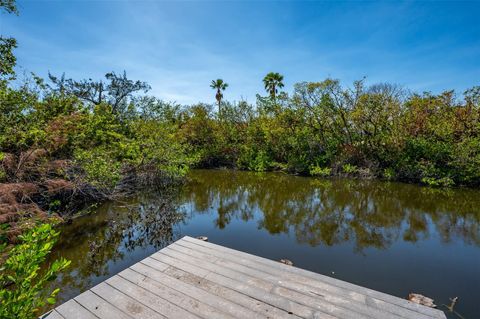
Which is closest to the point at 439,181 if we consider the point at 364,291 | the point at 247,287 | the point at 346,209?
the point at 346,209

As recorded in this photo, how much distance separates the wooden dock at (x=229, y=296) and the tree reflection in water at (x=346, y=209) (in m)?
2.19

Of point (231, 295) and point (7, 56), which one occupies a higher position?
point (7, 56)

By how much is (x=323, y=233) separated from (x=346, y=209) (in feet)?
6.50

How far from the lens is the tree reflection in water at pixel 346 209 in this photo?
210 inches

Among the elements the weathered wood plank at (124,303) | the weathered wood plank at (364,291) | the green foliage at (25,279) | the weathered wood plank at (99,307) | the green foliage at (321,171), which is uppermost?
the green foliage at (25,279)

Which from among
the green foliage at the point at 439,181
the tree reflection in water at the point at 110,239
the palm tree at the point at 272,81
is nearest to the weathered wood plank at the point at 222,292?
the tree reflection in water at the point at 110,239

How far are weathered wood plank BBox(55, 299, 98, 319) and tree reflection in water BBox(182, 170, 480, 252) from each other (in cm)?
365

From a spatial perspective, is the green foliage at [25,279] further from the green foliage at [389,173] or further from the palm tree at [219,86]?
→ the palm tree at [219,86]

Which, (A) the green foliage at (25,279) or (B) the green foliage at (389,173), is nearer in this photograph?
(A) the green foliage at (25,279)

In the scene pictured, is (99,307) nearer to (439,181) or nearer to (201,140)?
(439,181)

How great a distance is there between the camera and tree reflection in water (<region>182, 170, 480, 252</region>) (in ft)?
17.5

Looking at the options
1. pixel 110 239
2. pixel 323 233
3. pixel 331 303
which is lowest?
pixel 110 239

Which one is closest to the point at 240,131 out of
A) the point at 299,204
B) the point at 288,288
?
the point at 299,204

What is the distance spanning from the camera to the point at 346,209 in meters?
7.03
